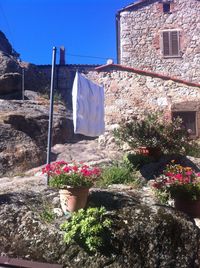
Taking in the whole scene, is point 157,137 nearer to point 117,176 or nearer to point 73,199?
point 117,176

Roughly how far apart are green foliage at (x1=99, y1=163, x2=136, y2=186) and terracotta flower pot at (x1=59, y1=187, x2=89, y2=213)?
2.13m

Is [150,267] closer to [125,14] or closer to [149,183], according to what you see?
[149,183]

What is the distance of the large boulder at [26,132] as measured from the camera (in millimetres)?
8320

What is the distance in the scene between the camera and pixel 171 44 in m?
14.7

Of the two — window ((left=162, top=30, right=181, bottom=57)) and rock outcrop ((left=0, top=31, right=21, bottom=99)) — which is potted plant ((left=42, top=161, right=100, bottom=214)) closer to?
rock outcrop ((left=0, top=31, right=21, bottom=99))

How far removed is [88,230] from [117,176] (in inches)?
122

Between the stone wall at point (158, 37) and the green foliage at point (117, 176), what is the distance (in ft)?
29.2

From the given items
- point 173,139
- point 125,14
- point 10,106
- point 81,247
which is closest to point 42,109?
point 10,106

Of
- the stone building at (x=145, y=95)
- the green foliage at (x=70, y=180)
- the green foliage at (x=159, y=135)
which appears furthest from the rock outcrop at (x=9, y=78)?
the green foliage at (x=70, y=180)

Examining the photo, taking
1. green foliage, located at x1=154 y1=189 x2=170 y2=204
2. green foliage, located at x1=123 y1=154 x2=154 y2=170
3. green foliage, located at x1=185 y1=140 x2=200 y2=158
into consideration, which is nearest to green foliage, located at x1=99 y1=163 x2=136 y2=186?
green foliage, located at x1=123 y1=154 x2=154 y2=170

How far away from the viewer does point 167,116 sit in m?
10.6

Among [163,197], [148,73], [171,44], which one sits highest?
[171,44]

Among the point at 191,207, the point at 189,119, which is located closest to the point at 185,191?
the point at 191,207

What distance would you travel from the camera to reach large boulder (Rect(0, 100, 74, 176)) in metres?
8.32
